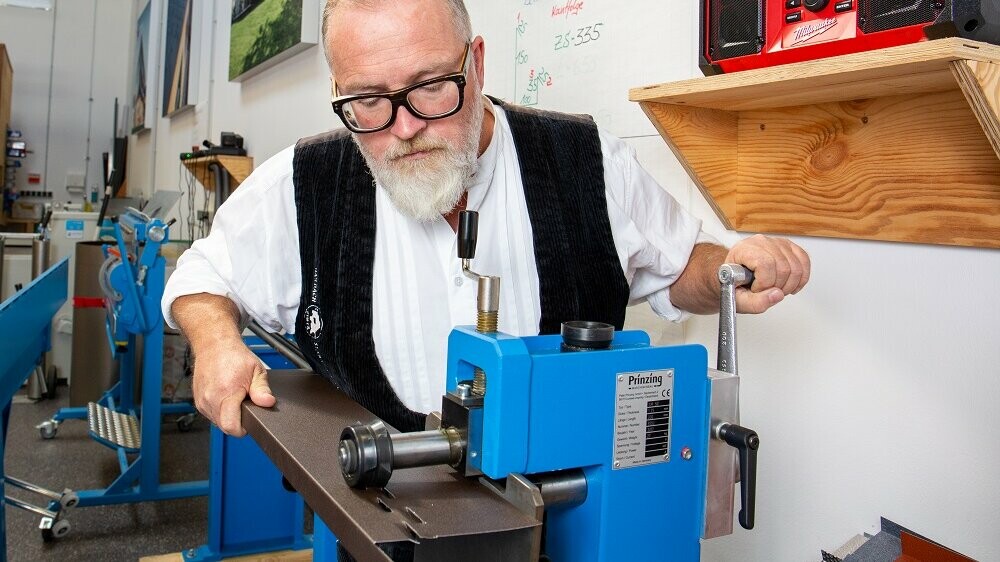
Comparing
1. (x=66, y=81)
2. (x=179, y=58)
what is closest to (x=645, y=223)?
(x=179, y=58)

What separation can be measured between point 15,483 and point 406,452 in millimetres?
2581

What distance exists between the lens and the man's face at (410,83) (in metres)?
1.21

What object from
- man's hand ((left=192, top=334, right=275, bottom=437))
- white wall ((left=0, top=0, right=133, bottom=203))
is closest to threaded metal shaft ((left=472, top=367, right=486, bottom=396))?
man's hand ((left=192, top=334, right=275, bottom=437))

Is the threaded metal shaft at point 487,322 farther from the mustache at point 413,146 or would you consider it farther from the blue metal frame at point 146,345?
the blue metal frame at point 146,345

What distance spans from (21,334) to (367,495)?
1723 mm

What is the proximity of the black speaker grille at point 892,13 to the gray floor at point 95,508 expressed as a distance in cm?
274

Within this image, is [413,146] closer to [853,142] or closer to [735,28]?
[735,28]

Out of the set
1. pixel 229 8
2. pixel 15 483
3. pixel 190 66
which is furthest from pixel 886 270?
pixel 190 66

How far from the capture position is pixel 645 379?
79 centimetres

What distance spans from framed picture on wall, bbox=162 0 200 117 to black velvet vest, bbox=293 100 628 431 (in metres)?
4.88

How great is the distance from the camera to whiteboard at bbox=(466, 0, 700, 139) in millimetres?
1608

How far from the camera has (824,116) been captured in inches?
50.4

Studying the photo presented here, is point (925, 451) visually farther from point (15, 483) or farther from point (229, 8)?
point (229, 8)

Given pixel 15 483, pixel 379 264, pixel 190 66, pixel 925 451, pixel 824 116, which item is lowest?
pixel 15 483
